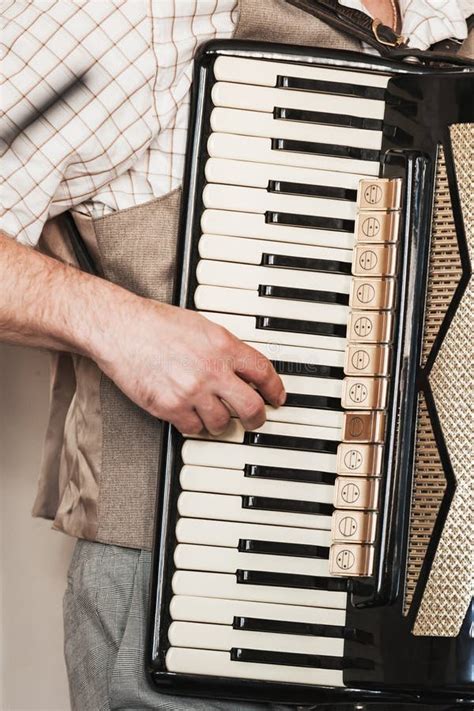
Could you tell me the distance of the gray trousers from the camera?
3.47 ft

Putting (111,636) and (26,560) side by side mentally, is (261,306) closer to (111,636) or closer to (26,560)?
(111,636)

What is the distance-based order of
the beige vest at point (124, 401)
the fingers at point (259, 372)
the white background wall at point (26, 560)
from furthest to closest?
the white background wall at point (26, 560), the beige vest at point (124, 401), the fingers at point (259, 372)

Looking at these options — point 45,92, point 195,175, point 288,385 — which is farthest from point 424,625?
point 45,92

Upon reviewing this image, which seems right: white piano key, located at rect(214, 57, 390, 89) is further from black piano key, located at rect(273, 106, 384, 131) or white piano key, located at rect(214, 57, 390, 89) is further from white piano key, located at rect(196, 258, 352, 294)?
white piano key, located at rect(196, 258, 352, 294)

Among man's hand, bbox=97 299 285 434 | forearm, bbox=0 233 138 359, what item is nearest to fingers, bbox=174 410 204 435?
man's hand, bbox=97 299 285 434

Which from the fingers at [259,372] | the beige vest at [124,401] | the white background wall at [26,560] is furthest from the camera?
the white background wall at [26,560]

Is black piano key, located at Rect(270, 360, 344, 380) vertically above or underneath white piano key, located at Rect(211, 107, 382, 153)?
underneath

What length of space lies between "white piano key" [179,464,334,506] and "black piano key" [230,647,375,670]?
0.51 ft

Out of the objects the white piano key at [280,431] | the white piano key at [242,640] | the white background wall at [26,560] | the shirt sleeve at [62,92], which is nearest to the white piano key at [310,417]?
the white piano key at [280,431]

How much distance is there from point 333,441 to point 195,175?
30 cm

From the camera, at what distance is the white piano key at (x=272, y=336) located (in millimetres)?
998

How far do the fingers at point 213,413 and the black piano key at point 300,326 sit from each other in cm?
9

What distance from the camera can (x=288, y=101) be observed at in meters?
1.01

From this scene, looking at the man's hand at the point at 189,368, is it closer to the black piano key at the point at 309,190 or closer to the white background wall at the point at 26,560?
the black piano key at the point at 309,190
